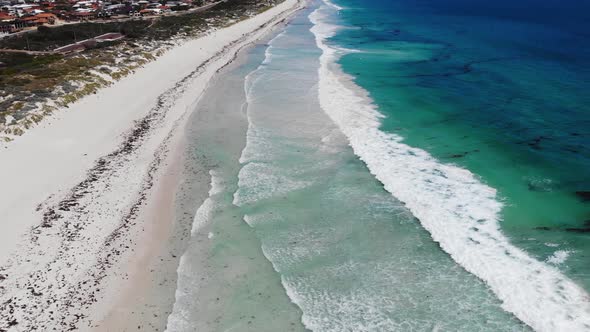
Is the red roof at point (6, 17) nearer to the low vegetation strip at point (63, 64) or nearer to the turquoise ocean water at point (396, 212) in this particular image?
the low vegetation strip at point (63, 64)

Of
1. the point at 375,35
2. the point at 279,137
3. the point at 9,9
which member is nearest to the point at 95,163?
the point at 279,137

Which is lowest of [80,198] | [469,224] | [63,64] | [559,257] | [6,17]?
[559,257]

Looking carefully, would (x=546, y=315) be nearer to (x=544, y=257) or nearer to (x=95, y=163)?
(x=544, y=257)

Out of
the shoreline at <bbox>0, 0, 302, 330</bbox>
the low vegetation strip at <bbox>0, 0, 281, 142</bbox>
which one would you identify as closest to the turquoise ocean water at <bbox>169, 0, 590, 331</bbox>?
the shoreline at <bbox>0, 0, 302, 330</bbox>

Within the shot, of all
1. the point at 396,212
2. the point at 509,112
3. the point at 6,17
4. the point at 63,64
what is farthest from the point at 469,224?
the point at 6,17

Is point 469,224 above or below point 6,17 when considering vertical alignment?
below

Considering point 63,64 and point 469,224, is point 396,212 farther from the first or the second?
point 63,64

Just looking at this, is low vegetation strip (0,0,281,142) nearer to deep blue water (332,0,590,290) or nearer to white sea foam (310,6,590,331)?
white sea foam (310,6,590,331)
